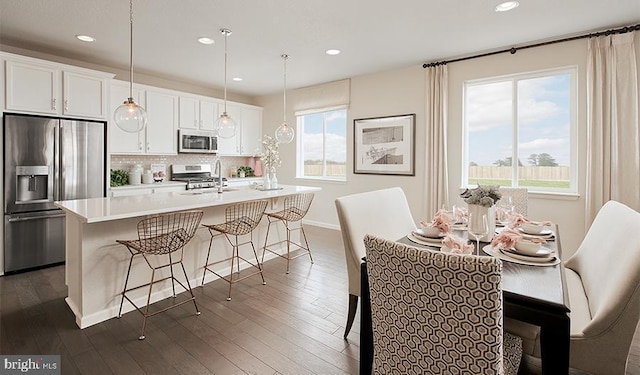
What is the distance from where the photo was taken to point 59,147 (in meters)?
3.56

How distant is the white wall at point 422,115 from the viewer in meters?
3.54

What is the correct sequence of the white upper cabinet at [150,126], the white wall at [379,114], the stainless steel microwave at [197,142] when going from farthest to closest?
the stainless steel microwave at [197,142], the white wall at [379,114], the white upper cabinet at [150,126]

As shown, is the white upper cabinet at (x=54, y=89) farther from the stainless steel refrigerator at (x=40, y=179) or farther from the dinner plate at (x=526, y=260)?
the dinner plate at (x=526, y=260)

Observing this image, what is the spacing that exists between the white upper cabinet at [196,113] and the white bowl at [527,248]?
513 cm

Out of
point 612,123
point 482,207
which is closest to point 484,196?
point 482,207

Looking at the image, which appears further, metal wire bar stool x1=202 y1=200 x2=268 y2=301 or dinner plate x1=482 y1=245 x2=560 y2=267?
metal wire bar stool x1=202 y1=200 x2=268 y2=301

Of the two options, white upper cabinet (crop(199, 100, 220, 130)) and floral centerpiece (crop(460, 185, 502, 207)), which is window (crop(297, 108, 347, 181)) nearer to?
white upper cabinet (crop(199, 100, 220, 130))

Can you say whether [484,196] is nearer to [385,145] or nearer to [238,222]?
[238,222]

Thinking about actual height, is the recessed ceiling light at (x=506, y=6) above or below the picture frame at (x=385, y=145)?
above

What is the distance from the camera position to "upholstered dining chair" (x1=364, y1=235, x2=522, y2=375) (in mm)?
932

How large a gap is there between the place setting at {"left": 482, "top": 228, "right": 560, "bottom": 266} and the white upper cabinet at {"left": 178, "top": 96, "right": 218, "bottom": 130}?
501 centimetres

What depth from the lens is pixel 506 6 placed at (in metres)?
2.81

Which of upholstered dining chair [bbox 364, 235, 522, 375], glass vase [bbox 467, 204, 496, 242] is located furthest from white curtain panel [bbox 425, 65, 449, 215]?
upholstered dining chair [bbox 364, 235, 522, 375]

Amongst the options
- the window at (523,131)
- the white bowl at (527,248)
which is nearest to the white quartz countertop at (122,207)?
the white bowl at (527,248)
